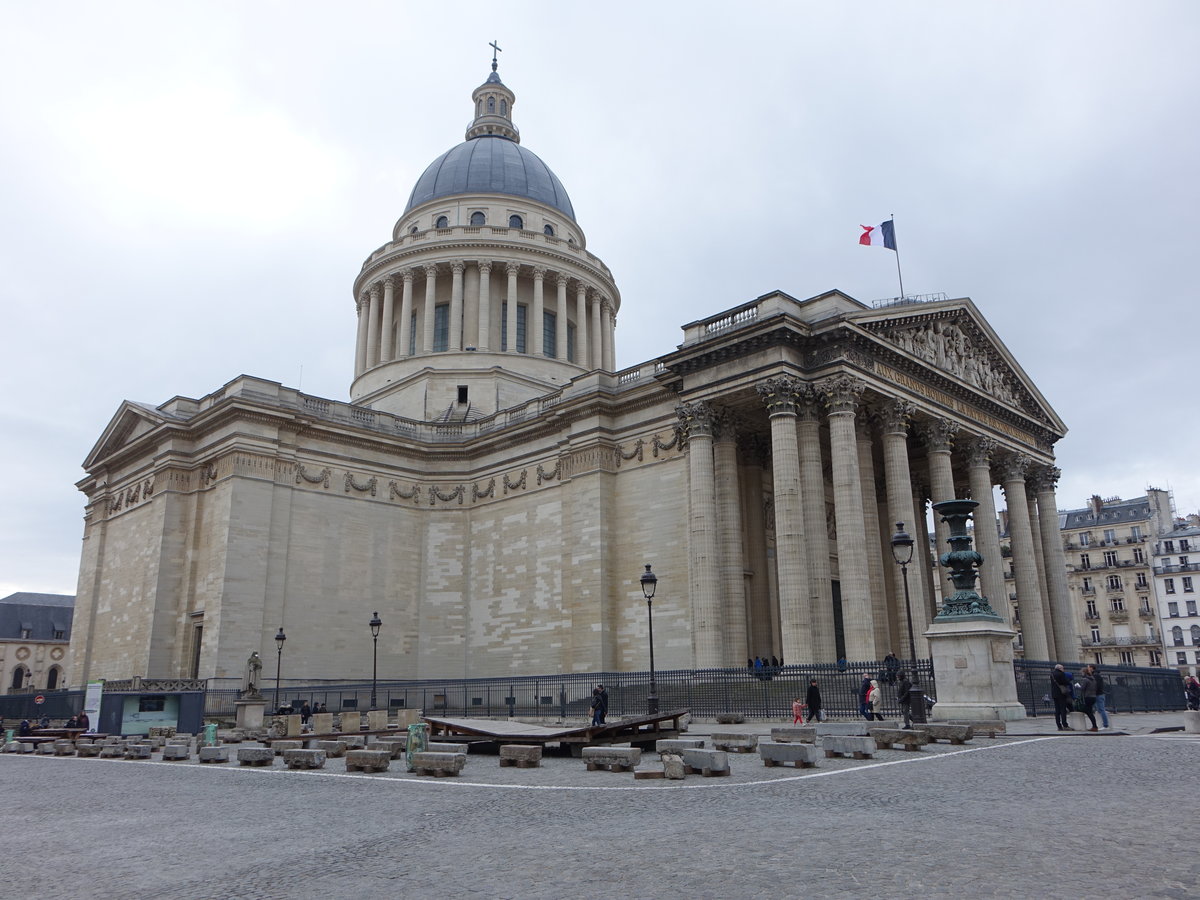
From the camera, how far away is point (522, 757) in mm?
16625

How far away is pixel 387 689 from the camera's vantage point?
40.2 m

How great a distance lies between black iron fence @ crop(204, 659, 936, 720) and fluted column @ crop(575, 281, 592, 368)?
23921 millimetres

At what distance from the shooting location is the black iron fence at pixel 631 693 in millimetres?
26734

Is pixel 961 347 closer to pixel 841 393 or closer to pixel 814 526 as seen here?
pixel 841 393

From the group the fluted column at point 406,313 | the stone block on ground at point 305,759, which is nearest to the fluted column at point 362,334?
the fluted column at point 406,313

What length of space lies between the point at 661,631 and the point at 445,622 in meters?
13.5

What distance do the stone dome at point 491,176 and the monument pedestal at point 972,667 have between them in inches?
1837

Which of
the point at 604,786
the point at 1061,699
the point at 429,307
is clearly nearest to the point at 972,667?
the point at 1061,699

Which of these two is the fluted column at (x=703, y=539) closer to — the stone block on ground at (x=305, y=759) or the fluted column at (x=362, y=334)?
the stone block on ground at (x=305, y=759)

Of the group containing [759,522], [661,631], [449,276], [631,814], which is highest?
[449,276]

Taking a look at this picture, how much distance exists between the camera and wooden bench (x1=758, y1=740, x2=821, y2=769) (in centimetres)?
1412

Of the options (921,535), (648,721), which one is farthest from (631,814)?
(921,535)

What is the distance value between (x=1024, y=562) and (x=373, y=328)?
39080 mm

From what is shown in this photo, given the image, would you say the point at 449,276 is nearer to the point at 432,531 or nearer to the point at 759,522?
the point at 432,531
